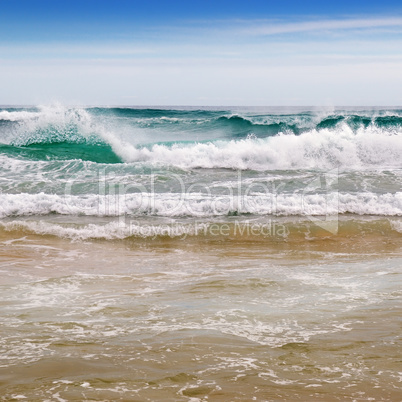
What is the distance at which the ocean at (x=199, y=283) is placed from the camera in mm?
2926

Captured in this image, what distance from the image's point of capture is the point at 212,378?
291 centimetres

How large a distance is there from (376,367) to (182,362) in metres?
1.21

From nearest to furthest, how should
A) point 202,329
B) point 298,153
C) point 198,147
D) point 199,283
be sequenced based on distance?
point 202,329, point 199,283, point 298,153, point 198,147

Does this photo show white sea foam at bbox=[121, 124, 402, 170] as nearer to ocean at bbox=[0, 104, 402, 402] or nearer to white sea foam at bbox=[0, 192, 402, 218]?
ocean at bbox=[0, 104, 402, 402]

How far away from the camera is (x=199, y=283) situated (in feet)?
17.8

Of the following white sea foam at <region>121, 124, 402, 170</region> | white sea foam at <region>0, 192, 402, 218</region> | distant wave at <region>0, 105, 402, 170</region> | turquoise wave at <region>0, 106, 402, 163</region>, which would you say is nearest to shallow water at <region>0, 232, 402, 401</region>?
white sea foam at <region>0, 192, 402, 218</region>

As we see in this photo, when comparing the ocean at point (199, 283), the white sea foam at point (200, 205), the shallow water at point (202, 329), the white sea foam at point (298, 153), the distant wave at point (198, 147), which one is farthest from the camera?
the distant wave at point (198, 147)

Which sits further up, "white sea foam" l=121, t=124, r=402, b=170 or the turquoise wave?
the turquoise wave

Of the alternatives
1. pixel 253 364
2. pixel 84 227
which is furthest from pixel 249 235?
pixel 253 364

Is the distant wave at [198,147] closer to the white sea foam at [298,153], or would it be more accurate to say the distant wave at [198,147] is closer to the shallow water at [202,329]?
the white sea foam at [298,153]

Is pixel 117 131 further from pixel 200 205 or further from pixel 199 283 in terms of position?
pixel 199 283

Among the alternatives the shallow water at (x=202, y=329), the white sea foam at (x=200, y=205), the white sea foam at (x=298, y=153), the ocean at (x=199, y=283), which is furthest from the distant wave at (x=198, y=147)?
the shallow water at (x=202, y=329)

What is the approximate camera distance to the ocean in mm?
2926

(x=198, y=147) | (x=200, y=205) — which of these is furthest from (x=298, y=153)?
(x=200, y=205)
